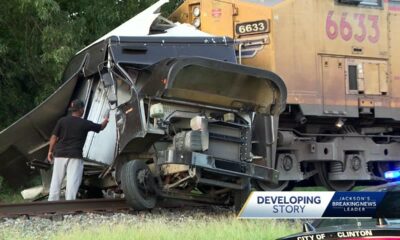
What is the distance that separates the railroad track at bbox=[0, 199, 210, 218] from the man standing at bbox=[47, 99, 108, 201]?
50 cm

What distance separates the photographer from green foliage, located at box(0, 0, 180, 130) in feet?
42.8

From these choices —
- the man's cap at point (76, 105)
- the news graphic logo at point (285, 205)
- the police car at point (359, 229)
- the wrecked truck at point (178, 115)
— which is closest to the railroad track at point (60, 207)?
the wrecked truck at point (178, 115)

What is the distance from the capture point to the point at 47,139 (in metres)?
10.3

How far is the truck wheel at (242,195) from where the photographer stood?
29.2 feet

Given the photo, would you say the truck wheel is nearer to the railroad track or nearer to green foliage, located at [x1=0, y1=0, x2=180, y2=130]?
the railroad track

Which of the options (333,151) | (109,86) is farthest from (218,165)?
(333,151)

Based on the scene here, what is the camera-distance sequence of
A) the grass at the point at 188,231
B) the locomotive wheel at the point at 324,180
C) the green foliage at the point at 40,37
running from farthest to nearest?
the green foliage at the point at 40,37
the locomotive wheel at the point at 324,180
the grass at the point at 188,231

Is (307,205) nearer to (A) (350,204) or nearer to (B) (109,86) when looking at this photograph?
(A) (350,204)

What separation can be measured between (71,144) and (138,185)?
4.93 feet

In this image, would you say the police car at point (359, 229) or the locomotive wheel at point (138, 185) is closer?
the police car at point (359, 229)

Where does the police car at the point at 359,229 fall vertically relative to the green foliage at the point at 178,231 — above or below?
above

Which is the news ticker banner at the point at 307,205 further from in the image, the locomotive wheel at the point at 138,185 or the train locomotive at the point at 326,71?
the train locomotive at the point at 326,71

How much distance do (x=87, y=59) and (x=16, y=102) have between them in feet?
18.7

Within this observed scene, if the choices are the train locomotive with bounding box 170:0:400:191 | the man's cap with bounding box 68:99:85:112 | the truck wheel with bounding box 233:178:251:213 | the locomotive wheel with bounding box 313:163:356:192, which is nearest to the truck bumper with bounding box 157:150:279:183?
the truck wheel with bounding box 233:178:251:213
